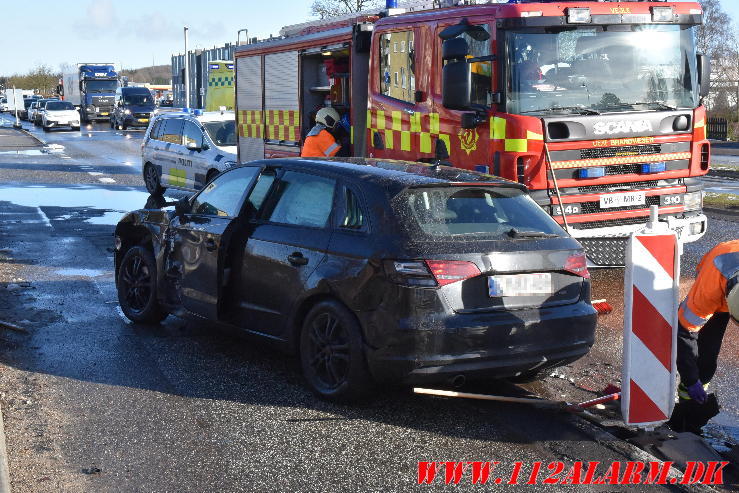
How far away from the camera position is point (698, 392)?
5.30m


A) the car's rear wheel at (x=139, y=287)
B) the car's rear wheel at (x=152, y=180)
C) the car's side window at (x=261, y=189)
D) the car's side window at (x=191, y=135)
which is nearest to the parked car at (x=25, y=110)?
the car's rear wheel at (x=152, y=180)

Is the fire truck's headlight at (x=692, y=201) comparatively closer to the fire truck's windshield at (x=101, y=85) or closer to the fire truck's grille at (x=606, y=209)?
the fire truck's grille at (x=606, y=209)

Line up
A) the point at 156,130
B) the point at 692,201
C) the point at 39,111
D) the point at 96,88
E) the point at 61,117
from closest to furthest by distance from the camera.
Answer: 1. the point at 692,201
2. the point at 156,130
3. the point at 61,117
4. the point at 39,111
5. the point at 96,88

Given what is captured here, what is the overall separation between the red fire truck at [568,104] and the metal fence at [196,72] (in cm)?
4268

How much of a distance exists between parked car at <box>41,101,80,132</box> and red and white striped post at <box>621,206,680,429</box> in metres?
49.8

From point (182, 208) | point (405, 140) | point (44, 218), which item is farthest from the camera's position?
point (44, 218)

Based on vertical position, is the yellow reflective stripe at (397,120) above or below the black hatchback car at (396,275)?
above

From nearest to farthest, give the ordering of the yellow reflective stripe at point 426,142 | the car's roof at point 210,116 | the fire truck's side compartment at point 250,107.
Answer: the yellow reflective stripe at point 426,142 → the fire truck's side compartment at point 250,107 → the car's roof at point 210,116

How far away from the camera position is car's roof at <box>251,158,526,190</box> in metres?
5.93

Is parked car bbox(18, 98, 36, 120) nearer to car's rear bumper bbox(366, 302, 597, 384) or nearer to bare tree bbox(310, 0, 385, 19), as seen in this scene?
bare tree bbox(310, 0, 385, 19)

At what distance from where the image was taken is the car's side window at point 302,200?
6.22 metres

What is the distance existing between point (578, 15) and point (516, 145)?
1380mm

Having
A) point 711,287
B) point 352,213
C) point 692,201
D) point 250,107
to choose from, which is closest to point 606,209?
point 692,201

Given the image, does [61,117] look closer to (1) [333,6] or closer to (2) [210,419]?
(1) [333,6]
